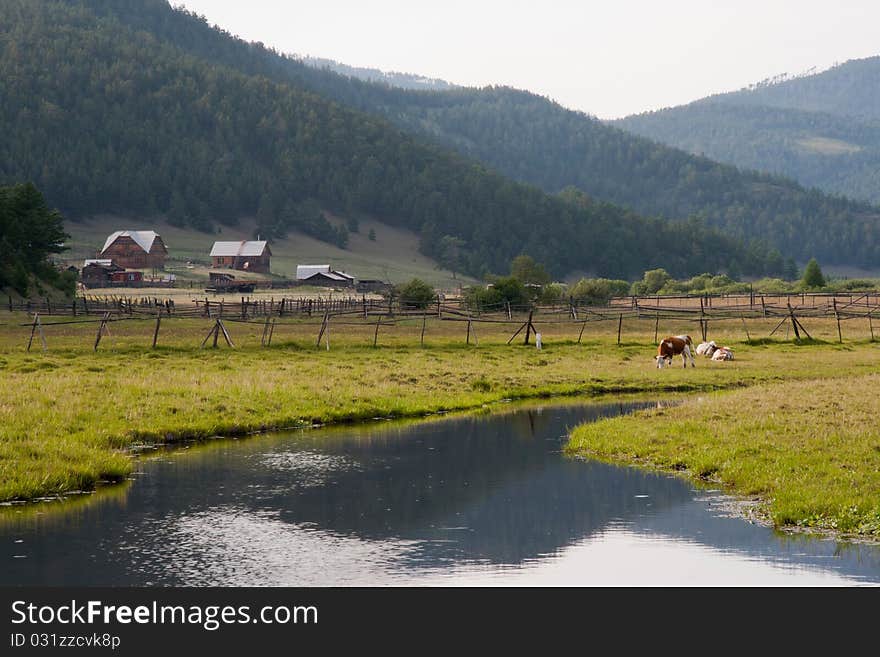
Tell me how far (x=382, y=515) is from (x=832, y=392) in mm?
17785

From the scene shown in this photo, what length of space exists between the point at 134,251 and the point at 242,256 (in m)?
19.1

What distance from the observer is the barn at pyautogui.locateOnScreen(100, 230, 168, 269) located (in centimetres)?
17188

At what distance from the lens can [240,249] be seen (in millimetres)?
185500

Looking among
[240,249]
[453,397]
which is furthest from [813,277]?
[453,397]

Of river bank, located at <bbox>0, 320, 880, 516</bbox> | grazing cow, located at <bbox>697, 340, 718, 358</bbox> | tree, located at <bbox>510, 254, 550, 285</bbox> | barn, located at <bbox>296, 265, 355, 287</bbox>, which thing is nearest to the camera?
river bank, located at <bbox>0, 320, 880, 516</bbox>

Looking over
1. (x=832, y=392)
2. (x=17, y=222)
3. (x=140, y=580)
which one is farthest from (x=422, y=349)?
(x=17, y=222)

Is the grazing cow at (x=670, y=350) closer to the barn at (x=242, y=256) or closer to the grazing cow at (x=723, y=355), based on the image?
the grazing cow at (x=723, y=355)

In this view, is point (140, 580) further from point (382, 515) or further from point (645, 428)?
point (645, 428)

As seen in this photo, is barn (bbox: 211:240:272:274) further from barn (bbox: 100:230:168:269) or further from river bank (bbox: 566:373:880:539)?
river bank (bbox: 566:373:880:539)

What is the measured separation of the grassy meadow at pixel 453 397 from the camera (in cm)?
2114

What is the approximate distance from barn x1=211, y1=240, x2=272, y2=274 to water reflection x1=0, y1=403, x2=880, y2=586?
161m

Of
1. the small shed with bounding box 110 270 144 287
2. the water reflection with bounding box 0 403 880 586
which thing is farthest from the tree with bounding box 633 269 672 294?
the water reflection with bounding box 0 403 880 586

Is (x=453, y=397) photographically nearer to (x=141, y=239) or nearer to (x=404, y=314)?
(x=404, y=314)

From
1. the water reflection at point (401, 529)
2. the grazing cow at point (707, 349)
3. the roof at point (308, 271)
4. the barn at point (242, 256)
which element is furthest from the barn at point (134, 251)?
the water reflection at point (401, 529)
